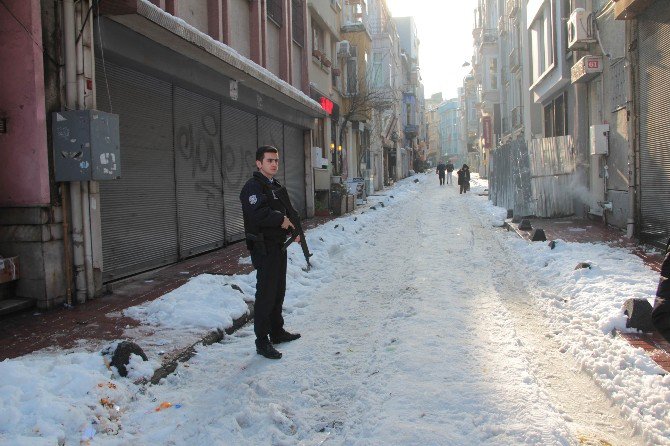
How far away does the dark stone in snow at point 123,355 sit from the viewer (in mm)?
→ 4353

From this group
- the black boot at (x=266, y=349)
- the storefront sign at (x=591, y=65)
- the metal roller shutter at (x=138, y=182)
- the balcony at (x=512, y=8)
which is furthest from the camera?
the balcony at (x=512, y=8)

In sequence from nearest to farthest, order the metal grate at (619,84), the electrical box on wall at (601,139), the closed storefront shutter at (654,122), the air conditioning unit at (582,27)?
the closed storefront shutter at (654,122), the metal grate at (619,84), the electrical box on wall at (601,139), the air conditioning unit at (582,27)

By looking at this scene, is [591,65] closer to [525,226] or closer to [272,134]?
[525,226]

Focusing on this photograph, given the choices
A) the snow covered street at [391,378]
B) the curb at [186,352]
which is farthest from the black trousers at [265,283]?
the curb at [186,352]

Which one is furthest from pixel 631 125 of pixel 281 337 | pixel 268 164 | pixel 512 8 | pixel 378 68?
pixel 378 68

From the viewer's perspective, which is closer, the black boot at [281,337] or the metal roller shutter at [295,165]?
the black boot at [281,337]

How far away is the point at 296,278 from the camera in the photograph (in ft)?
27.9

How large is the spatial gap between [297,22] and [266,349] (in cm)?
1569

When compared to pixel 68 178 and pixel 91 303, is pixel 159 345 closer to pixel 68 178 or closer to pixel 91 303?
pixel 91 303

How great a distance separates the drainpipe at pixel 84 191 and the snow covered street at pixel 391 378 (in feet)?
3.43

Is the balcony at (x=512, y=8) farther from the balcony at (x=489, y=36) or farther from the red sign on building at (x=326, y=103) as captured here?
the balcony at (x=489, y=36)

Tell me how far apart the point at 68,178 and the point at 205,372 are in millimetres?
3170

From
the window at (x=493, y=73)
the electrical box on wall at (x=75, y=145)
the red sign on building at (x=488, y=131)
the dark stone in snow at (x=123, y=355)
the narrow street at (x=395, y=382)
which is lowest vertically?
the narrow street at (x=395, y=382)

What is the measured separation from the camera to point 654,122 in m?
10.0
